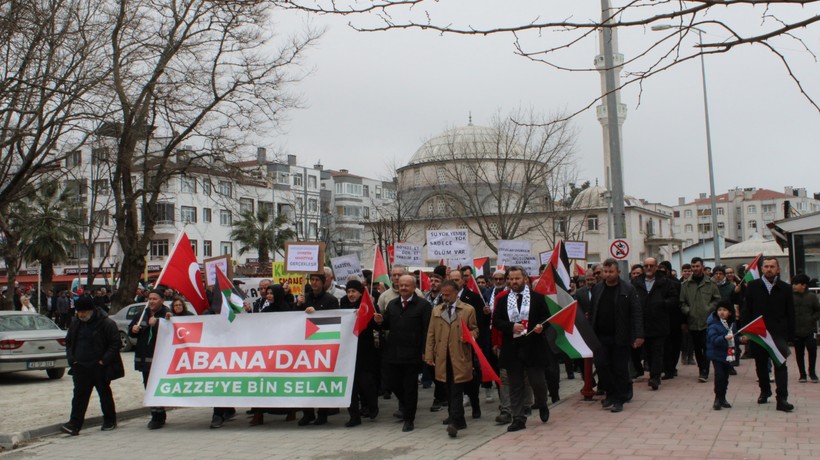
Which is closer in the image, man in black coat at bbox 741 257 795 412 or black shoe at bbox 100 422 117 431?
man in black coat at bbox 741 257 795 412

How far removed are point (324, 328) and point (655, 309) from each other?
528 cm

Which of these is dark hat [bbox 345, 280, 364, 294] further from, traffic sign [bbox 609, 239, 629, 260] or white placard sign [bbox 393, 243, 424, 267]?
traffic sign [bbox 609, 239, 629, 260]

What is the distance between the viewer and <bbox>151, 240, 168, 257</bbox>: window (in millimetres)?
75688

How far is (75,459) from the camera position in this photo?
8.62 meters

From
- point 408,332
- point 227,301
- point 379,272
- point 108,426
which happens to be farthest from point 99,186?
point 408,332

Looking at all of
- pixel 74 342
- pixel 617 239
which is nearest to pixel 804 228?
pixel 617 239

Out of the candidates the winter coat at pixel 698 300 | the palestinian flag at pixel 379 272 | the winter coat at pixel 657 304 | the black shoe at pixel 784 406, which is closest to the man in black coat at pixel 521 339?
the black shoe at pixel 784 406

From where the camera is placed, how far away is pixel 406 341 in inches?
382

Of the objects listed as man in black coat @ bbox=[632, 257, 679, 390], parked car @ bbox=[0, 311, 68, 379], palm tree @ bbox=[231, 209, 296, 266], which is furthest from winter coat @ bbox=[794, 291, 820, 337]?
palm tree @ bbox=[231, 209, 296, 266]

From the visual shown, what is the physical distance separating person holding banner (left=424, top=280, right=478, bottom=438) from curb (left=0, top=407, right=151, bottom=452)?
4.76m

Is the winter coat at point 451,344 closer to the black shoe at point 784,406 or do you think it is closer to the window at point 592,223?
the black shoe at point 784,406

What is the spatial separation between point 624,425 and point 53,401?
8845 mm

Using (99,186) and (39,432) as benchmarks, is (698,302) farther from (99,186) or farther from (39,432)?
(99,186)

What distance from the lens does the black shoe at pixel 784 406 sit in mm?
9793
